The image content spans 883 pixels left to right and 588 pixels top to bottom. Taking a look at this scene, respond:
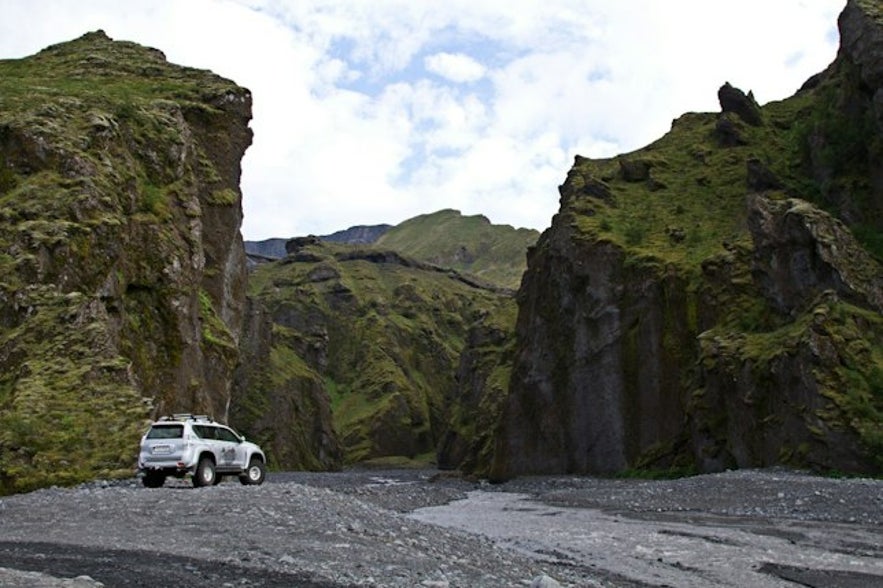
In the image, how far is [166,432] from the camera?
99.1ft

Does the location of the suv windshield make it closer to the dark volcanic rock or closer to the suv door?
the suv door

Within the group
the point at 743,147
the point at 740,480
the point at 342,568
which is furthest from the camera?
the point at 743,147

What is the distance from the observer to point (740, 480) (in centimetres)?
4488

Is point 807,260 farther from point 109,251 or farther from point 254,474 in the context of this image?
point 109,251

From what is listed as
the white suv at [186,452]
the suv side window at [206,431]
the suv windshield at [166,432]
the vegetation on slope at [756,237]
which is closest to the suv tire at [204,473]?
the white suv at [186,452]

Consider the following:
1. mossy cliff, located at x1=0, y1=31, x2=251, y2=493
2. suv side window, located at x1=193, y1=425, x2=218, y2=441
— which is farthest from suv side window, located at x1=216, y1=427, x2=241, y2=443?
mossy cliff, located at x1=0, y1=31, x2=251, y2=493

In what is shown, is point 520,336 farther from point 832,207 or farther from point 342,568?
point 342,568

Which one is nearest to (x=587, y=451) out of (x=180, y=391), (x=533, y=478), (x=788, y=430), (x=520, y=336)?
(x=533, y=478)

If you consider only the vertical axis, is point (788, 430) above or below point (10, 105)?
below

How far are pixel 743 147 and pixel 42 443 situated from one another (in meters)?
89.1

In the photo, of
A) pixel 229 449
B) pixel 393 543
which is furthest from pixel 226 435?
pixel 393 543

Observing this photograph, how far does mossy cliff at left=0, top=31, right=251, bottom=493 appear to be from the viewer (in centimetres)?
3344

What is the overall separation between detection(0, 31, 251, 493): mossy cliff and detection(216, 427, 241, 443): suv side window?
360cm

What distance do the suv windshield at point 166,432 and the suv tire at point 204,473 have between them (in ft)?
4.35
